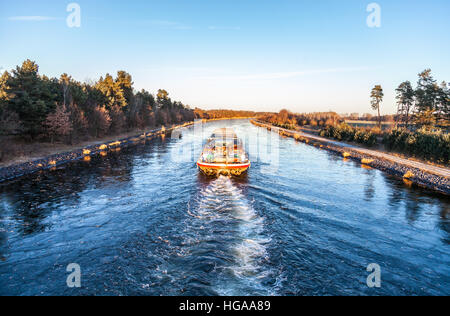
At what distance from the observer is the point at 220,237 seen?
967 centimetres

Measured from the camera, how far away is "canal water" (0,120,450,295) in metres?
7.14

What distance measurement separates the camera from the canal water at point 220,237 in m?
7.14

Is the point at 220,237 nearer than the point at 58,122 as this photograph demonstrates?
Yes

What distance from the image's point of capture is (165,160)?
26.9 m

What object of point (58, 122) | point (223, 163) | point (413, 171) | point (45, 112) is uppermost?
point (45, 112)

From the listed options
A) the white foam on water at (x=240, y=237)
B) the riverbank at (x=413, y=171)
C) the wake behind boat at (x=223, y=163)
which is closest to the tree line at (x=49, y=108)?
the wake behind boat at (x=223, y=163)

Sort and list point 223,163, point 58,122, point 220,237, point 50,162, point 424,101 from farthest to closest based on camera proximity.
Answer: point 424,101
point 58,122
point 50,162
point 223,163
point 220,237

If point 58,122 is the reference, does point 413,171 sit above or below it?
below

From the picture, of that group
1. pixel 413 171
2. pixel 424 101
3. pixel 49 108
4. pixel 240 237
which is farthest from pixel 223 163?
pixel 424 101

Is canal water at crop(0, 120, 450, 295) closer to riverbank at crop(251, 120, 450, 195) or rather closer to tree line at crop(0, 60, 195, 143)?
riverbank at crop(251, 120, 450, 195)

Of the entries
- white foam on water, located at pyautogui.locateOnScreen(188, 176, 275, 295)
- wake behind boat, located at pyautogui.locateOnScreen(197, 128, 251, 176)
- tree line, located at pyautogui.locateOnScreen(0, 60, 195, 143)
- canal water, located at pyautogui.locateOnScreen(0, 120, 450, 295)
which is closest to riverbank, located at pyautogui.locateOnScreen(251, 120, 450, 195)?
canal water, located at pyautogui.locateOnScreen(0, 120, 450, 295)

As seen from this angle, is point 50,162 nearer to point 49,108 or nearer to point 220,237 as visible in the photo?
point 49,108

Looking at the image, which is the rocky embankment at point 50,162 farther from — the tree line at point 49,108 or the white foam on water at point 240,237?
the white foam on water at point 240,237
